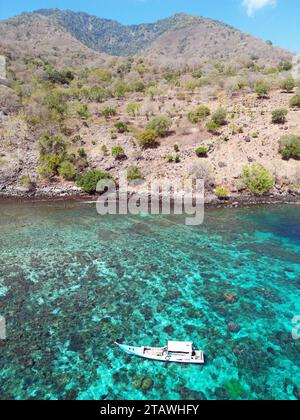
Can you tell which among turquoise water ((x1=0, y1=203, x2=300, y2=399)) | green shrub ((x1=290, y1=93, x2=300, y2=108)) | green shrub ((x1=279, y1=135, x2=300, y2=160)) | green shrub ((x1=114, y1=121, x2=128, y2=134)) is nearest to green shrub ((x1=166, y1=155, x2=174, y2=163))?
green shrub ((x1=114, y1=121, x2=128, y2=134))

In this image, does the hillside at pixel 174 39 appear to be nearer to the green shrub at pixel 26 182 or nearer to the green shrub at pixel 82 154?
the green shrub at pixel 82 154

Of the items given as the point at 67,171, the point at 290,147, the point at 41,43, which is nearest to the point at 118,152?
the point at 67,171

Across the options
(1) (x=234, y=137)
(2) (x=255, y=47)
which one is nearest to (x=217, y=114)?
(1) (x=234, y=137)

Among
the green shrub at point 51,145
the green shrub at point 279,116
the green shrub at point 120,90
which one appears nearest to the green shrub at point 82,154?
the green shrub at point 51,145

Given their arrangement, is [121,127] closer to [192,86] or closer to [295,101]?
[192,86]

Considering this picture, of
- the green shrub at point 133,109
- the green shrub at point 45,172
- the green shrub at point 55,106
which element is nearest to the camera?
the green shrub at point 45,172

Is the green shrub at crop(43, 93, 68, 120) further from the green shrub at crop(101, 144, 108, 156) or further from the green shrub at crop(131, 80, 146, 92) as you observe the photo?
the green shrub at crop(131, 80, 146, 92)
